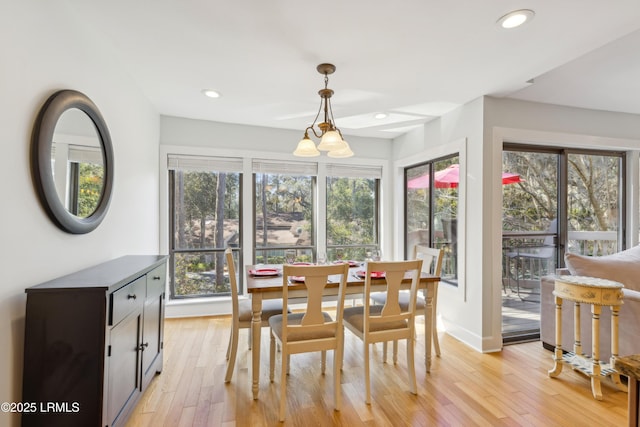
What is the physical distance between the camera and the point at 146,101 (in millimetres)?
3197

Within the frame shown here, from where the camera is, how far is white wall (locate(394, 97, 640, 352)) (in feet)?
9.66

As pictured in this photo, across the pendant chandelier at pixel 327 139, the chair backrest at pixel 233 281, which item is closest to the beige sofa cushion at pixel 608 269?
the pendant chandelier at pixel 327 139

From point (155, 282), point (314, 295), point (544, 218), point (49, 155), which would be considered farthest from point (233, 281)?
point (544, 218)

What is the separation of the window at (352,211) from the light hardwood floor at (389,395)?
1.80 meters

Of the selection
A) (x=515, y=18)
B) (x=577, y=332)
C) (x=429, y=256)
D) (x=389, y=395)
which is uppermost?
(x=515, y=18)

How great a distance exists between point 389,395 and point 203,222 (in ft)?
9.47

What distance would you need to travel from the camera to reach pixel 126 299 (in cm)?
171

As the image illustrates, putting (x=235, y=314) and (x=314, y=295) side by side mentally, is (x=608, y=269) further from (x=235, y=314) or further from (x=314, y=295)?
(x=235, y=314)

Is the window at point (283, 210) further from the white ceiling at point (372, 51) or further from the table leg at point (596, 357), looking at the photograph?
the table leg at point (596, 357)

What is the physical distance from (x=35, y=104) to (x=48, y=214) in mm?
555

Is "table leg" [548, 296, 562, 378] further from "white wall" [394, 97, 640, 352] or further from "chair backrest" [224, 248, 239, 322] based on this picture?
"chair backrest" [224, 248, 239, 322]

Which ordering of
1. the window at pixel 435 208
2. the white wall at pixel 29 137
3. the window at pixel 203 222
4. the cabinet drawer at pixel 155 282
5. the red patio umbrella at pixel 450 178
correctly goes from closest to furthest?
the white wall at pixel 29 137, the cabinet drawer at pixel 155 282, the red patio umbrella at pixel 450 178, the window at pixel 435 208, the window at pixel 203 222

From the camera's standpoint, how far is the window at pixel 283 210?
4.16 meters

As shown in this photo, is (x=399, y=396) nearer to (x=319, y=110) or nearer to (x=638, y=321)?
(x=638, y=321)
